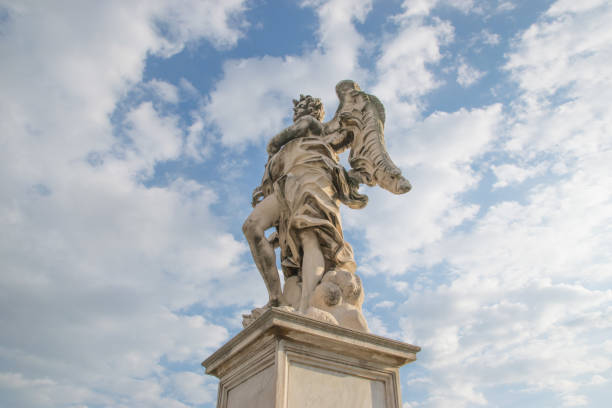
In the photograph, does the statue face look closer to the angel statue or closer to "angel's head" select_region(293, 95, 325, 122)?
"angel's head" select_region(293, 95, 325, 122)

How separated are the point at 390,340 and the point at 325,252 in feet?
4.76

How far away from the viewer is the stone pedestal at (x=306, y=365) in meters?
3.33

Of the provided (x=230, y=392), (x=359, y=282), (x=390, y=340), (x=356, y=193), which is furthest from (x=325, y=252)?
(x=230, y=392)

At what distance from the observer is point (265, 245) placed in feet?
17.0

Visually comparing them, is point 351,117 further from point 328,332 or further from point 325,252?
point 328,332

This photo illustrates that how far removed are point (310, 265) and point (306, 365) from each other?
1488 millimetres

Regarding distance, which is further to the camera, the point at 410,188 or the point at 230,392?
the point at 410,188

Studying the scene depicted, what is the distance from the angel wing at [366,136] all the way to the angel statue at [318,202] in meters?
0.01

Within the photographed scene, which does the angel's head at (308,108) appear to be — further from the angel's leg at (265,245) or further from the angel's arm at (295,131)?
the angel's leg at (265,245)

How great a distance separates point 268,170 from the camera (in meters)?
6.11

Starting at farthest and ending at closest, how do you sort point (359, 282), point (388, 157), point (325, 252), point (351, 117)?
point (351, 117)
point (388, 157)
point (325, 252)
point (359, 282)

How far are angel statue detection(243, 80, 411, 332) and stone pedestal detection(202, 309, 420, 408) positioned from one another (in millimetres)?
419

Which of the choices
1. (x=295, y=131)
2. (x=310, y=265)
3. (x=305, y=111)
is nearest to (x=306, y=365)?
(x=310, y=265)

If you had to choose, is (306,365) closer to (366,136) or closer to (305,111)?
(366,136)
